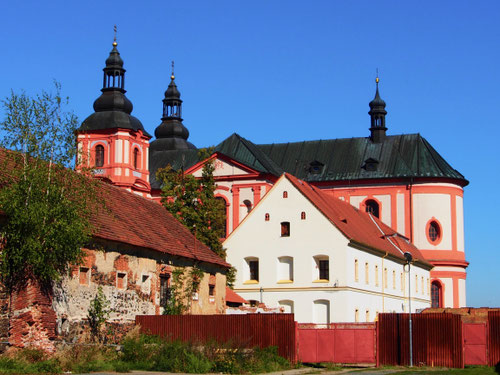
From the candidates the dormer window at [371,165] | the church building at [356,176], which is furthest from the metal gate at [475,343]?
the dormer window at [371,165]

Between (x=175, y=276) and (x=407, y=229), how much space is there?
123 ft

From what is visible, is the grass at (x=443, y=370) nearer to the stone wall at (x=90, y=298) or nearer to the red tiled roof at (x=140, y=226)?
the stone wall at (x=90, y=298)

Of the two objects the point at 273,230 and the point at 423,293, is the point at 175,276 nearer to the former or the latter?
the point at 273,230

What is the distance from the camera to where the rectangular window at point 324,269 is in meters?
47.6

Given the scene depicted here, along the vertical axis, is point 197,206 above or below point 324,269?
above

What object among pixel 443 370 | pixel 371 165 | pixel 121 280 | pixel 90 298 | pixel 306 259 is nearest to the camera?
pixel 443 370

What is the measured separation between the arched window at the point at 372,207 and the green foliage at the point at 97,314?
43.5 m

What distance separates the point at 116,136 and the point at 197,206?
22.4m

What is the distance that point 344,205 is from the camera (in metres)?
57.6

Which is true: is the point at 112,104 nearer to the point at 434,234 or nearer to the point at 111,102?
the point at 111,102

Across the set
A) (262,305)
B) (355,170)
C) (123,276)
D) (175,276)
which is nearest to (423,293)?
(355,170)

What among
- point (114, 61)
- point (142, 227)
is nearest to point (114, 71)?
point (114, 61)

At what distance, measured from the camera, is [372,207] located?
70.8m

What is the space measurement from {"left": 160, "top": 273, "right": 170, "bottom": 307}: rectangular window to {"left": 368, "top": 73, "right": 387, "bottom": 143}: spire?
43.2m
